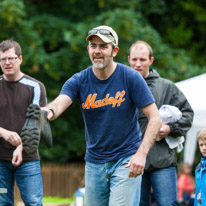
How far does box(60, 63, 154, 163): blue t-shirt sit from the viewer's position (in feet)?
13.9

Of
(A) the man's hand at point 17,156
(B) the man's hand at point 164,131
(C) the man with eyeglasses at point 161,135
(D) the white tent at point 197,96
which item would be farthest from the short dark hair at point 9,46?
(D) the white tent at point 197,96

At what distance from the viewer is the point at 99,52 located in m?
4.23

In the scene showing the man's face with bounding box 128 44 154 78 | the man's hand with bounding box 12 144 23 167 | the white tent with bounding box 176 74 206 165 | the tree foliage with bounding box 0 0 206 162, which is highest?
the tree foliage with bounding box 0 0 206 162

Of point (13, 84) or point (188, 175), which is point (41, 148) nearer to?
point (188, 175)

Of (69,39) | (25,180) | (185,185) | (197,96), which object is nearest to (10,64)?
(25,180)

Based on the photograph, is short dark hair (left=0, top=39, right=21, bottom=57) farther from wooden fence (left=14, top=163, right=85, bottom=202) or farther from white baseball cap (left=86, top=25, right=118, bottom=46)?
wooden fence (left=14, top=163, right=85, bottom=202)

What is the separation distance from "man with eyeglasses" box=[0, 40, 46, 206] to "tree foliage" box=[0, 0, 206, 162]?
687cm

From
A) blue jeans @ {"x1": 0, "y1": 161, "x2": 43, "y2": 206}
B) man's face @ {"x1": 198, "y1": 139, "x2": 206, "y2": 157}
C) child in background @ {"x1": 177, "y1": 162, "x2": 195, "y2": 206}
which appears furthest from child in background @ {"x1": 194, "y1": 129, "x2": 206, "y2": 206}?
child in background @ {"x1": 177, "y1": 162, "x2": 195, "y2": 206}

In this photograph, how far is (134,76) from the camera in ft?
13.9

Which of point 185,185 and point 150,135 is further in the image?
point 185,185

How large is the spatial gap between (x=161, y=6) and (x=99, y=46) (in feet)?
37.4

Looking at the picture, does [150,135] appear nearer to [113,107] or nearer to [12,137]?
[113,107]

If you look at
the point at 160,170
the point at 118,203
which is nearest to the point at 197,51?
the point at 160,170

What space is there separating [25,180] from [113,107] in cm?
132
